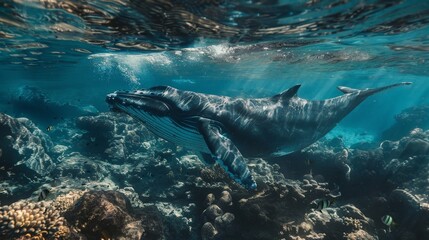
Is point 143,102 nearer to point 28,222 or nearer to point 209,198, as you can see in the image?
point 28,222

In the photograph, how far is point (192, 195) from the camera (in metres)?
11.3

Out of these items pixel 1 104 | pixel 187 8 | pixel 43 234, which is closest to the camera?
pixel 43 234

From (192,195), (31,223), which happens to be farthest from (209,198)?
(31,223)

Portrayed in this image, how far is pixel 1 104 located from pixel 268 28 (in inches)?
1411

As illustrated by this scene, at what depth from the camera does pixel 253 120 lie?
9.85 m

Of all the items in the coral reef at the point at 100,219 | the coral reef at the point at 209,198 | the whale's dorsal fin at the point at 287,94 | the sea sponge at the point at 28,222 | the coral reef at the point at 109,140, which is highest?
the whale's dorsal fin at the point at 287,94

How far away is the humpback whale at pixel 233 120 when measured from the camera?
7836 mm

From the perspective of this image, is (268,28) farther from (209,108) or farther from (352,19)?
(209,108)

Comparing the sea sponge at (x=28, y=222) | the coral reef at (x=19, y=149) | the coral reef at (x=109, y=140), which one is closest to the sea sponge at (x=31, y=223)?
the sea sponge at (x=28, y=222)

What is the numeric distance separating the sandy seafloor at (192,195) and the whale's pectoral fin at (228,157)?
7.53 ft

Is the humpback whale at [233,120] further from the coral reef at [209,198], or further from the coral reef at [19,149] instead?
the coral reef at [19,149]

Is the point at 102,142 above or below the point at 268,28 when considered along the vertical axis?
below

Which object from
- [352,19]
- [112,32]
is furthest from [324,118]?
[112,32]

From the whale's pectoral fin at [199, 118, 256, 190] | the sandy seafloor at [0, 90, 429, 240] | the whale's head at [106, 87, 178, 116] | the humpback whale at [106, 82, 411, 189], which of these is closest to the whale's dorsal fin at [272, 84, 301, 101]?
the humpback whale at [106, 82, 411, 189]
